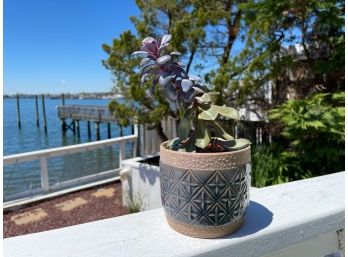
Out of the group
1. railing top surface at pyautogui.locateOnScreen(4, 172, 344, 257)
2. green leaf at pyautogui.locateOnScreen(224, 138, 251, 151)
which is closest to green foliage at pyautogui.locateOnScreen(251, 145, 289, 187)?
railing top surface at pyautogui.locateOnScreen(4, 172, 344, 257)

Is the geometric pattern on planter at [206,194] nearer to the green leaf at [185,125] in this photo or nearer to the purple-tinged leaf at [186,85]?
the green leaf at [185,125]

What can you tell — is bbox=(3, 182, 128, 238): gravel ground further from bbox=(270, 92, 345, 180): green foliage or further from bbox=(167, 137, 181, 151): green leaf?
bbox=(167, 137, 181, 151): green leaf

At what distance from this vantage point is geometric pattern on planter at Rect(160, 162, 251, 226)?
78cm

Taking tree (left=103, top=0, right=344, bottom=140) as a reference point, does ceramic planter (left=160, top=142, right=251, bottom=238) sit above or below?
below

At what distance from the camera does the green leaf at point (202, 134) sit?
0.83 meters

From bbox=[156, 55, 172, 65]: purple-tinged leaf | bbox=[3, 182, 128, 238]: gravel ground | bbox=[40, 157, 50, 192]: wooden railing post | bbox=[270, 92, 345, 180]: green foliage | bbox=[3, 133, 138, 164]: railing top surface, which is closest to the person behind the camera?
bbox=[156, 55, 172, 65]: purple-tinged leaf

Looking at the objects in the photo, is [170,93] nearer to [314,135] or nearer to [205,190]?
[205,190]

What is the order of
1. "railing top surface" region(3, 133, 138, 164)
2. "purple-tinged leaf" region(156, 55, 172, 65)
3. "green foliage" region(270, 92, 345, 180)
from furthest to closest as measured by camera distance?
"railing top surface" region(3, 133, 138, 164)
"green foliage" region(270, 92, 345, 180)
"purple-tinged leaf" region(156, 55, 172, 65)

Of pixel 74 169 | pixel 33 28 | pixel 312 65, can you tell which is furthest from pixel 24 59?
pixel 312 65

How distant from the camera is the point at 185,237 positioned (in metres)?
0.85

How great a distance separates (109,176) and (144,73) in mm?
5566

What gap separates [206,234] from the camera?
83cm

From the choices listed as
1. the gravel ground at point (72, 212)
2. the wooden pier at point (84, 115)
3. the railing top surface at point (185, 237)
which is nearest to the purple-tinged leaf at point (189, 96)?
the railing top surface at point (185, 237)

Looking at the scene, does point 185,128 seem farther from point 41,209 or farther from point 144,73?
point 41,209
